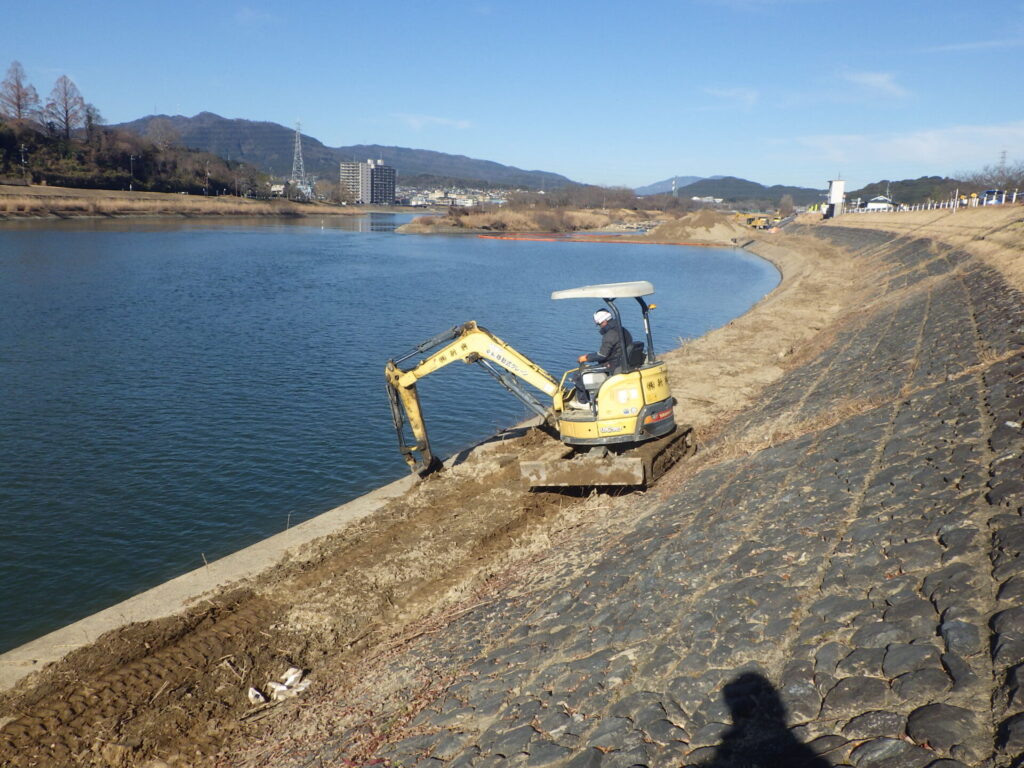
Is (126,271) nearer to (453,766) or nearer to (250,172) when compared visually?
(453,766)

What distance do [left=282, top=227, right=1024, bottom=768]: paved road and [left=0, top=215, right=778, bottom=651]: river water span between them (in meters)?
6.94

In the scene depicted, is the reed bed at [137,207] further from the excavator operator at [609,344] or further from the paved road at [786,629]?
the paved road at [786,629]

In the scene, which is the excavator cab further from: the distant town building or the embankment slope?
the distant town building

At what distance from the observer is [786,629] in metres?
6.10

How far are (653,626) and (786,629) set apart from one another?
1.27 metres

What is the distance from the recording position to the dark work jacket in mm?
11789

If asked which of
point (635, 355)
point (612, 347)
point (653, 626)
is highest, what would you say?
point (612, 347)

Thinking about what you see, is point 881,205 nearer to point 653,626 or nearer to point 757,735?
point 653,626

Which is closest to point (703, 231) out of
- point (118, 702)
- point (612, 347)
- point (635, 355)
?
point (635, 355)

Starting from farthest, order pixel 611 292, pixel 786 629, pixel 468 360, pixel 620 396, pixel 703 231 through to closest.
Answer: pixel 703 231 → pixel 468 360 → pixel 620 396 → pixel 611 292 → pixel 786 629

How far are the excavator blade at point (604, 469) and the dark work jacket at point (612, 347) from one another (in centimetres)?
151

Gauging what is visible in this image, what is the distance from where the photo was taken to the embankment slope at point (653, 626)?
5.20m

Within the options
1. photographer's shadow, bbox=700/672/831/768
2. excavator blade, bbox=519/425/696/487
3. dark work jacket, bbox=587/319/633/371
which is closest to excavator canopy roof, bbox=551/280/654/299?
dark work jacket, bbox=587/319/633/371

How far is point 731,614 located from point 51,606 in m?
9.76
